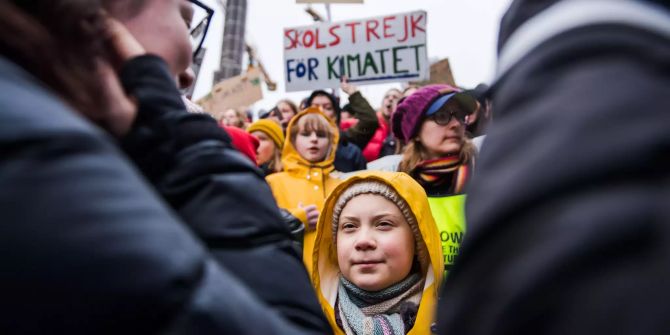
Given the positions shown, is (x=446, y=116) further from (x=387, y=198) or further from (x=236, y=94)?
(x=236, y=94)

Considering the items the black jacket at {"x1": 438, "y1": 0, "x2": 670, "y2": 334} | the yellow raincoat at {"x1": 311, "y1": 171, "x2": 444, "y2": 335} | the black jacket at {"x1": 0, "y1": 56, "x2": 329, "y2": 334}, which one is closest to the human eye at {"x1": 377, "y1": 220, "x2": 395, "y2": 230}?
the yellow raincoat at {"x1": 311, "y1": 171, "x2": 444, "y2": 335}

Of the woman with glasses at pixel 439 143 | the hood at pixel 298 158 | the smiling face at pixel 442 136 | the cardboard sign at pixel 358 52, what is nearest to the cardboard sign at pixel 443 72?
the cardboard sign at pixel 358 52

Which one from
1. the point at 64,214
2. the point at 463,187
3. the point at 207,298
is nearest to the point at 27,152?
the point at 64,214

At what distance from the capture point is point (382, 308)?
9.45 ft

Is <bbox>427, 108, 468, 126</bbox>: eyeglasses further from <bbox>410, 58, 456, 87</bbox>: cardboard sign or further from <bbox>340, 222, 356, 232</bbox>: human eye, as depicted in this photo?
<bbox>410, 58, 456, 87</bbox>: cardboard sign

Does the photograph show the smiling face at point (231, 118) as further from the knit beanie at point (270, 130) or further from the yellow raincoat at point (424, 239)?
the yellow raincoat at point (424, 239)

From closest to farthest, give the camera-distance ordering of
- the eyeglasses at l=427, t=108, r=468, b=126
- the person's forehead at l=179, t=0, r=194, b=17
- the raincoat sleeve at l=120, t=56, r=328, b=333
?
the raincoat sleeve at l=120, t=56, r=328, b=333, the person's forehead at l=179, t=0, r=194, b=17, the eyeglasses at l=427, t=108, r=468, b=126

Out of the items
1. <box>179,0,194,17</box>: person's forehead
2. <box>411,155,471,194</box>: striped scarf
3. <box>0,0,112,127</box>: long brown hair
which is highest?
<box>179,0,194,17</box>: person's forehead

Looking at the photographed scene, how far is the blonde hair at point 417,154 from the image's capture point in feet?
13.8

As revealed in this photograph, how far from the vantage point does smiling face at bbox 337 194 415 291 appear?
2910mm

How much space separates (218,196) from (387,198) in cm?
209

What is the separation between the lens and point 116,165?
2.64 feet

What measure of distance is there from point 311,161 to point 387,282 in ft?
7.56

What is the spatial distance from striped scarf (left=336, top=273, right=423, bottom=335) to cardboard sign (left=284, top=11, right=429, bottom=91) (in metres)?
4.67
